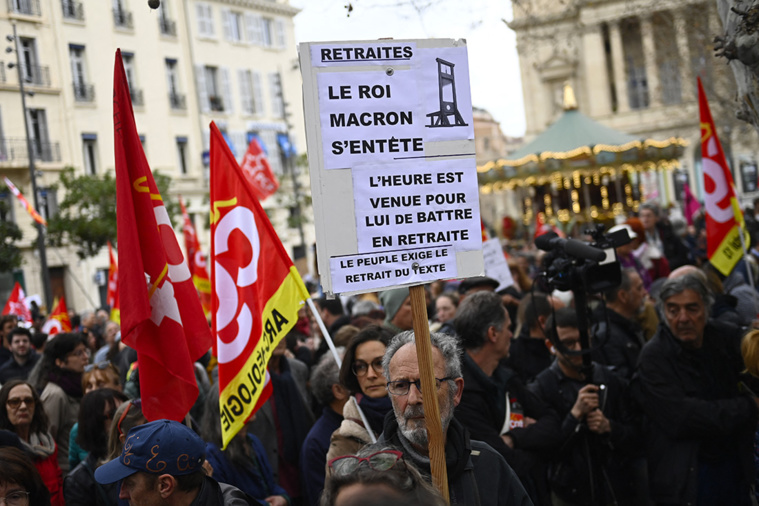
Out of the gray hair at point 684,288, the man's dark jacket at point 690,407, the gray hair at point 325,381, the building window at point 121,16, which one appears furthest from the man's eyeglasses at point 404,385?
the building window at point 121,16

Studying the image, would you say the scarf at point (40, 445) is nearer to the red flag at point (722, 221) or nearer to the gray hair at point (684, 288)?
the gray hair at point (684, 288)

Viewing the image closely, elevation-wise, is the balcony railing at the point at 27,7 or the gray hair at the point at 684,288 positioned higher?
the balcony railing at the point at 27,7

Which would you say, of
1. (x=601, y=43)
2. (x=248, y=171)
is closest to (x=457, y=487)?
(x=248, y=171)

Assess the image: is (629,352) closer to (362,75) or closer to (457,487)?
(457,487)

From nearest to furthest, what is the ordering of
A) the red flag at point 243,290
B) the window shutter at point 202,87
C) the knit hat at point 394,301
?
the red flag at point 243,290 < the knit hat at point 394,301 < the window shutter at point 202,87

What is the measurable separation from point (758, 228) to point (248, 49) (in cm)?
3576

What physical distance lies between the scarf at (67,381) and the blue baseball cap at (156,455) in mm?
3254

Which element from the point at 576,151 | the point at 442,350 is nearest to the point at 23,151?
the point at 576,151

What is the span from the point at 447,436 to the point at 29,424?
2.93m

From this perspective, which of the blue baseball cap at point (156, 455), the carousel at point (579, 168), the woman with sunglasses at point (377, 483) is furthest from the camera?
the carousel at point (579, 168)

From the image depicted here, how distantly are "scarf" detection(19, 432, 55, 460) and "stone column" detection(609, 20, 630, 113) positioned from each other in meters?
50.4

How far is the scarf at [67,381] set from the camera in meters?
6.48

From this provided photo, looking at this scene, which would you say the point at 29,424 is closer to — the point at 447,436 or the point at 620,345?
the point at 447,436

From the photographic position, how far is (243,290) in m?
4.96
